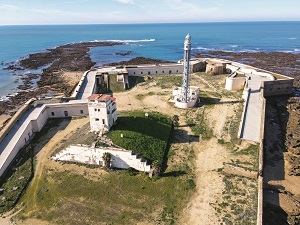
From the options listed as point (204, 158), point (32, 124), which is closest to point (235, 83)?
point (204, 158)

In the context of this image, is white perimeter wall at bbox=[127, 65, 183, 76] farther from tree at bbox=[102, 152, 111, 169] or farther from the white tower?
tree at bbox=[102, 152, 111, 169]

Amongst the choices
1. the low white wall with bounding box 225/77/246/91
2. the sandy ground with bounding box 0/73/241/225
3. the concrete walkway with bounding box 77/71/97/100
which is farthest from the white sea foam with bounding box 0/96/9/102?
the low white wall with bounding box 225/77/246/91

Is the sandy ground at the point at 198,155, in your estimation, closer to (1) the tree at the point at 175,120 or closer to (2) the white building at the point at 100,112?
(1) the tree at the point at 175,120

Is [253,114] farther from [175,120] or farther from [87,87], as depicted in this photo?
[87,87]

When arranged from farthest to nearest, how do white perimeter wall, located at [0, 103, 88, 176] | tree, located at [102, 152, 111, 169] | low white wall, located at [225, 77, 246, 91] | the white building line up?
low white wall, located at [225, 77, 246, 91] < the white building < white perimeter wall, located at [0, 103, 88, 176] < tree, located at [102, 152, 111, 169]

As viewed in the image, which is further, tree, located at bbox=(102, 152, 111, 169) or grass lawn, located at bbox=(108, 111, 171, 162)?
grass lawn, located at bbox=(108, 111, 171, 162)

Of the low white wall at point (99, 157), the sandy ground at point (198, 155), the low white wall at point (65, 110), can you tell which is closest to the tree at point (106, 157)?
the low white wall at point (99, 157)

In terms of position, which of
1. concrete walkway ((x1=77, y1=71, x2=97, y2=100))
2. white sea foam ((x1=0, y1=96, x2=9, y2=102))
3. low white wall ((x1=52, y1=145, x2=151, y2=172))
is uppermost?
concrete walkway ((x1=77, y1=71, x2=97, y2=100))
